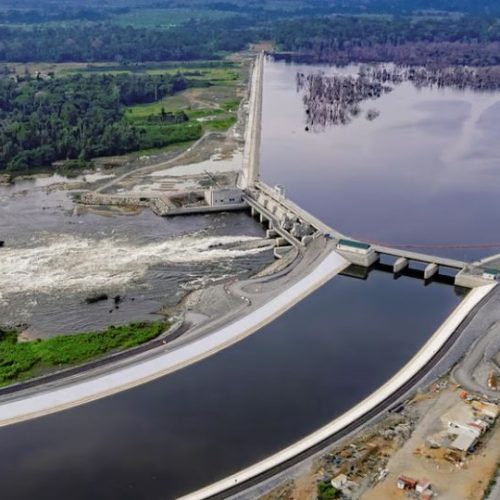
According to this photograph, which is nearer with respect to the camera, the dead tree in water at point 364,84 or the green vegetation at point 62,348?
the green vegetation at point 62,348

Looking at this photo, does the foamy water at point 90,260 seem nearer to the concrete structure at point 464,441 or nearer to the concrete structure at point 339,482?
the concrete structure at point 339,482

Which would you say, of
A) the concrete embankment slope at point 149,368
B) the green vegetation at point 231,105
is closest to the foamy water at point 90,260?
the concrete embankment slope at point 149,368

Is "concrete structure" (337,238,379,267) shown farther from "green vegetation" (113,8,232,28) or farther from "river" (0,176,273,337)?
"green vegetation" (113,8,232,28)

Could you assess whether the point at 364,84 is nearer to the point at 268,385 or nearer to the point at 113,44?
the point at 113,44

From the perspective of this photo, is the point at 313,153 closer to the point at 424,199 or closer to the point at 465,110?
the point at 424,199

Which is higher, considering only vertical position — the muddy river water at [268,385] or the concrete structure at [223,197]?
the concrete structure at [223,197]

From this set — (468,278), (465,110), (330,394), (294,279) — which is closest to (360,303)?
(294,279)
